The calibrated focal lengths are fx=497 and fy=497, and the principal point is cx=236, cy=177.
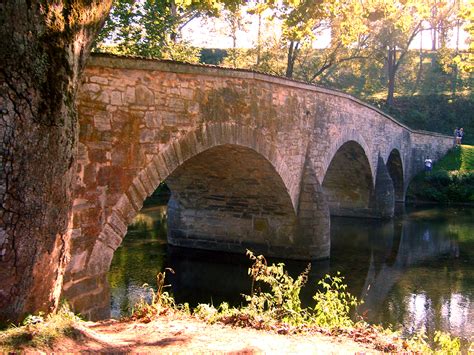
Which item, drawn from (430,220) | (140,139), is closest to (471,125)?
(430,220)

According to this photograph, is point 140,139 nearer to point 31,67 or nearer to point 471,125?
point 31,67

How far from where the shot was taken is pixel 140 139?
6480 millimetres

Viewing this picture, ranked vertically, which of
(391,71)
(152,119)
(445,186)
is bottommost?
(445,186)

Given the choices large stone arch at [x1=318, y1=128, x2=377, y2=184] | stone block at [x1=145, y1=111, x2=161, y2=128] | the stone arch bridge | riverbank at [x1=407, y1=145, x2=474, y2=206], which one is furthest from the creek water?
riverbank at [x1=407, y1=145, x2=474, y2=206]

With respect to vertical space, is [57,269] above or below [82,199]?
below

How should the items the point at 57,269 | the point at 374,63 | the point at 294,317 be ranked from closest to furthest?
1. the point at 57,269
2. the point at 294,317
3. the point at 374,63

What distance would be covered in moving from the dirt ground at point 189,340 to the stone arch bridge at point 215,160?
1606 millimetres

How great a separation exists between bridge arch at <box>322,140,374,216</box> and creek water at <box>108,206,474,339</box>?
2.51 metres

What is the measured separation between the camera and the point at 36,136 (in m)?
3.25

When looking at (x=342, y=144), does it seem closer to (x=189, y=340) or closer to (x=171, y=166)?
(x=171, y=166)

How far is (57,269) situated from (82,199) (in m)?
2.03

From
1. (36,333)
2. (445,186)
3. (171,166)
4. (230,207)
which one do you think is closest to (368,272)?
(230,207)

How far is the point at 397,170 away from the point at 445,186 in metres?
2.71

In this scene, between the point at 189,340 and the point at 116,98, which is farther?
the point at 116,98
